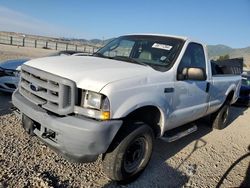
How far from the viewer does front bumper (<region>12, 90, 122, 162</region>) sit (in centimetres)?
298

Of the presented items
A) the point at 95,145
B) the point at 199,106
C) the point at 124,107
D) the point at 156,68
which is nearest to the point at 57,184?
the point at 95,145

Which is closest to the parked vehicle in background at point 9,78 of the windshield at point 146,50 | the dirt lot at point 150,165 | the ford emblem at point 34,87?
the dirt lot at point 150,165

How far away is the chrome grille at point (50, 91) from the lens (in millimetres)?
3125

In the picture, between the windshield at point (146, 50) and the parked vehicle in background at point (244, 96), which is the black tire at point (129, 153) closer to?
the windshield at point (146, 50)

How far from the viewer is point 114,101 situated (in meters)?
3.14

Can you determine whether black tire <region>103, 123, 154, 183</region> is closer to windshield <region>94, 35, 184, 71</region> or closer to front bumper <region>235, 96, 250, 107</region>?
windshield <region>94, 35, 184, 71</region>

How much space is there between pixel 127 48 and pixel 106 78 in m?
1.94

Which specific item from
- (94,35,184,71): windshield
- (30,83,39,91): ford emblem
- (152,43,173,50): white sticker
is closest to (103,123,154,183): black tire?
(94,35,184,71): windshield

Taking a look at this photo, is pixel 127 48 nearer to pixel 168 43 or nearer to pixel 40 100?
pixel 168 43

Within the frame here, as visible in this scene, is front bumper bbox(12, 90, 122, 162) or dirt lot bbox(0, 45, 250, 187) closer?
front bumper bbox(12, 90, 122, 162)

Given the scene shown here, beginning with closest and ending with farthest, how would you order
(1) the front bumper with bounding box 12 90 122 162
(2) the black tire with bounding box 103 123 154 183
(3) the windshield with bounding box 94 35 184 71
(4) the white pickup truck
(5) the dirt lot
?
(1) the front bumper with bounding box 12 90 122 162 < (4) the white pickup truck < (2) the black tire with bounding box 103 123 154 183 < (5) the dirt lot < (3) the windshield with bounding box 94 35 184 71

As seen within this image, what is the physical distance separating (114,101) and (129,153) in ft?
3.05

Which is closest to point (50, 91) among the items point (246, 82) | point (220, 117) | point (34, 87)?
point (34, 87)

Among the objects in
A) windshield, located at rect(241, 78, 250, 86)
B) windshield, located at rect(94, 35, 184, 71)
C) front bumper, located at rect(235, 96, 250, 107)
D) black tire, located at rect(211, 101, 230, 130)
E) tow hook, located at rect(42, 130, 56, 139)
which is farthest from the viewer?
windshield, located at rect(241, 78, 250, 86)
